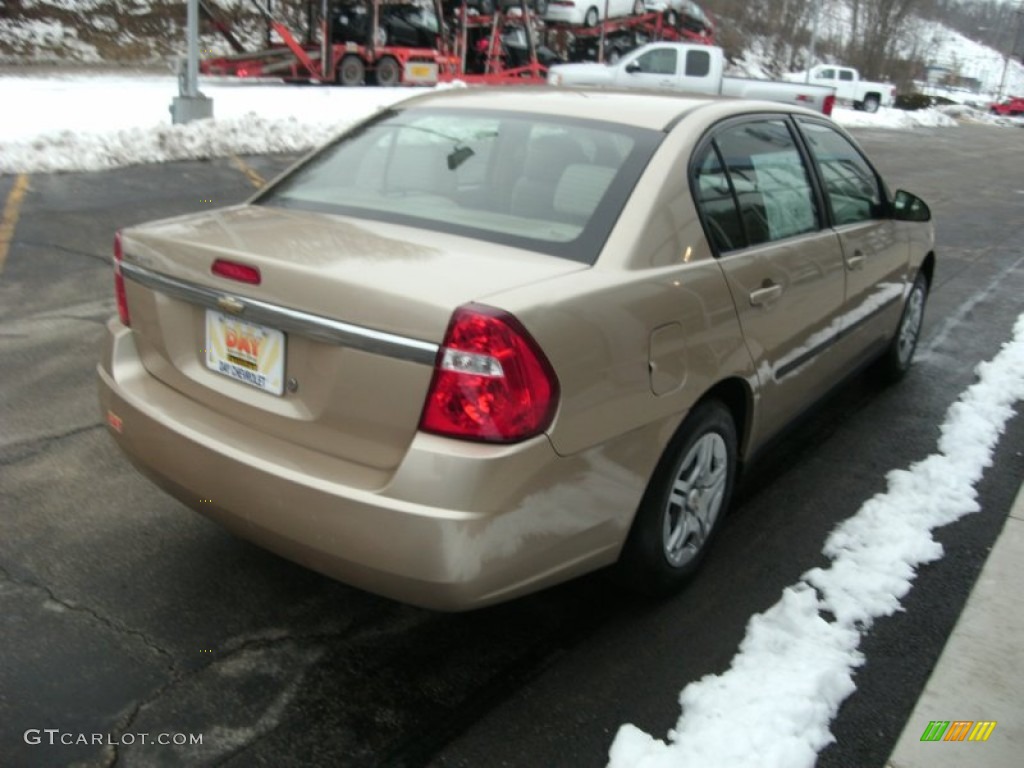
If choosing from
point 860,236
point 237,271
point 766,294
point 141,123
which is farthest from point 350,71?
point 237,271

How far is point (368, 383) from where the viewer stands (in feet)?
7.88

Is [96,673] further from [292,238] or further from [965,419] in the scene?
[965,419]

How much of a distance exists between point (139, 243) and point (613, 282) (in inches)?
59.0

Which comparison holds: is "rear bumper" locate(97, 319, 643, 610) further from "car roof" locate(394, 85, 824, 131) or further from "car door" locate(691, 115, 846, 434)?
"car roof" locate(394, 85, 824, 131)

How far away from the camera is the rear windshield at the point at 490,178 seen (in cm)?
290

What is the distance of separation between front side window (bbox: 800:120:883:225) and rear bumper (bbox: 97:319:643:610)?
2084 millimetres

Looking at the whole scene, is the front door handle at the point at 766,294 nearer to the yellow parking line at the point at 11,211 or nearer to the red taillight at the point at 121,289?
the red taillight at the point at 121,289

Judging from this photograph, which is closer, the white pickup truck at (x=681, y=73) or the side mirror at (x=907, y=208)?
the side mirror at (x=907, y=208)

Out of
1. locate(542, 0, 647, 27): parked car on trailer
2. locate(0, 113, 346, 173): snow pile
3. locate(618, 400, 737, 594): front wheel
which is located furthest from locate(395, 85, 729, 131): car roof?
locate(542, 0, 647, 27): parked car on trailer

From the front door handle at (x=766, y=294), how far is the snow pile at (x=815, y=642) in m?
0.98

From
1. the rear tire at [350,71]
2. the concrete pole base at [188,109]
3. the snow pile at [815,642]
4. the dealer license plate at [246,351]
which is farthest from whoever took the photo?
the rear tire at [350,71]

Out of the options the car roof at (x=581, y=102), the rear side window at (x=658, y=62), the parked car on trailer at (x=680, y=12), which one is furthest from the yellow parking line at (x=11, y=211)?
the parked car on trailer at (x=680, y=12)

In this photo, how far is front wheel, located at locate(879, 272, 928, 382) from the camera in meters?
5.30

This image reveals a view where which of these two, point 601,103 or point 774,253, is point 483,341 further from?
point 774,253
